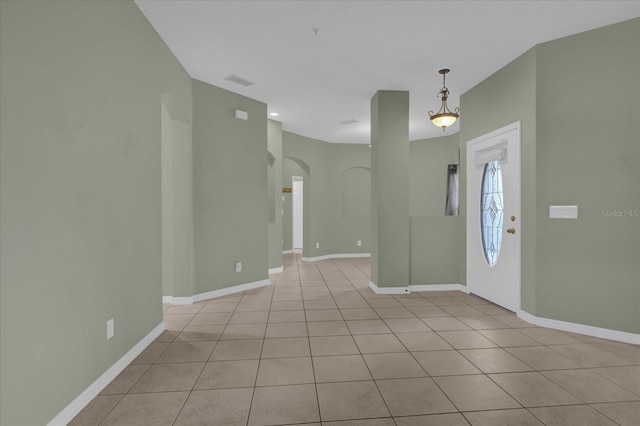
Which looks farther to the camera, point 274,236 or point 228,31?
point 274,236

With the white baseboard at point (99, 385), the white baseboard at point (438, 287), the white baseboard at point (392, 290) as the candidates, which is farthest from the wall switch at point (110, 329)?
the white baseboard at point (438, 287)

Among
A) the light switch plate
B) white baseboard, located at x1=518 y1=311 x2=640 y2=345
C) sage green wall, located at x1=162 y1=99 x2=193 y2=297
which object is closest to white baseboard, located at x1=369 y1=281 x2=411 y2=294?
white baseboard, located at x1=518 y1=311 x2=640 y2=345

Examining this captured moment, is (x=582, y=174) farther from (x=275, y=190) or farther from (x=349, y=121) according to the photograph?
(x=275, y=190)

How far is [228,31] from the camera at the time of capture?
10.8 ft

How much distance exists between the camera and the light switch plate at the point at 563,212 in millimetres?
3406

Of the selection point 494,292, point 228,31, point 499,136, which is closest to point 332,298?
point 494,292

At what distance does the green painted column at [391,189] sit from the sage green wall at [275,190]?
243 centimetres

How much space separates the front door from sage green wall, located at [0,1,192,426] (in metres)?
4.00

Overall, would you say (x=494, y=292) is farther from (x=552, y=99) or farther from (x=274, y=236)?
(x=274, y=236)

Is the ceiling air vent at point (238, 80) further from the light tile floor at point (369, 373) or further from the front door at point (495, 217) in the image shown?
the front door at point (495, 217)

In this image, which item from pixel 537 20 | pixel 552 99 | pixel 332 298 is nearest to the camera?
pixel 537 20

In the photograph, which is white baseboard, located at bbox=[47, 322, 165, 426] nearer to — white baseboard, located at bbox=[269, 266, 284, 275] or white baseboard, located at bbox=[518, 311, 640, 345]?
white baseboard, located at bbox=[269, 266, 284, 275]

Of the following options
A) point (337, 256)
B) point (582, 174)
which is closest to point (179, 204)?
point (582, 174)

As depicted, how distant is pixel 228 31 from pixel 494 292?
173 inches
